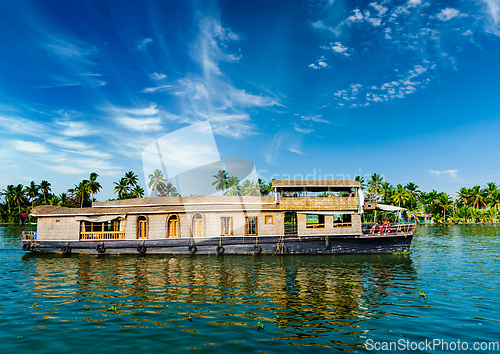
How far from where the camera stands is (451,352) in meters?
6.46

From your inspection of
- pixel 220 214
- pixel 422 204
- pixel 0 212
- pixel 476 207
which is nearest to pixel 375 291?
pixel 220 214

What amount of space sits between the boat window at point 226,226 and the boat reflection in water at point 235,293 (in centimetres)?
262

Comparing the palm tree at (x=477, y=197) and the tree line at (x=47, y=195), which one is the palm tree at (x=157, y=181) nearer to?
the tree line at (x=47, y=195)

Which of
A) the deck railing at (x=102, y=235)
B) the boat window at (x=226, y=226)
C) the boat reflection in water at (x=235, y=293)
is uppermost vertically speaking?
the boat window at (x=226, y=226)

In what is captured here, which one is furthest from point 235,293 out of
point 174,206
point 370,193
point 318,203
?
point 370,193

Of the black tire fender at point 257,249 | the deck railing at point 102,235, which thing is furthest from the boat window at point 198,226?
the deck railing at point 102,235

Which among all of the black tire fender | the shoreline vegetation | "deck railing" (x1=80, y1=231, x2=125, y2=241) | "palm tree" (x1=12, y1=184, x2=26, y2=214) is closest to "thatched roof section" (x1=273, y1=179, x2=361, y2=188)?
the black tire fender

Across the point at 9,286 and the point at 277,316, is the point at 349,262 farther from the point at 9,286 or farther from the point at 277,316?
the point at 9,286

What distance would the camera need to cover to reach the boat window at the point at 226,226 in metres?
20.2

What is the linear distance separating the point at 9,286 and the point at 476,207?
89583mm

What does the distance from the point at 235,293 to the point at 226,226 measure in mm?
9711

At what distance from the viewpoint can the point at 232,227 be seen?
20.2m

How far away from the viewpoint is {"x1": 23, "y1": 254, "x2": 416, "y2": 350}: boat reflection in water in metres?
7.59

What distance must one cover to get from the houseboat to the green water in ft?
9.33
